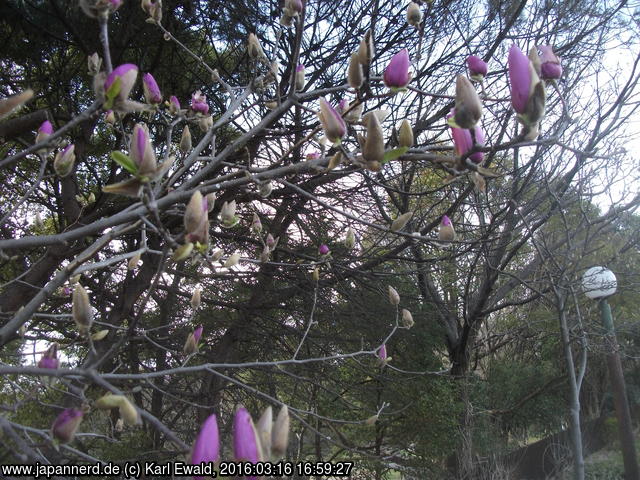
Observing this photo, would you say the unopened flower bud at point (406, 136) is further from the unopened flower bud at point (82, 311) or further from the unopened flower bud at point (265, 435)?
the unopened flower bud at point (82, 311)

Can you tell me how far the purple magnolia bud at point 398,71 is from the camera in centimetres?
88

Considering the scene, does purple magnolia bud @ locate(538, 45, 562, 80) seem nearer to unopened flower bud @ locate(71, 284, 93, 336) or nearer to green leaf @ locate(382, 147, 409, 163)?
green leaf @ locate(382, 147, 409, 163)

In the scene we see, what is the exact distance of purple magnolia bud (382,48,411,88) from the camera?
883mm

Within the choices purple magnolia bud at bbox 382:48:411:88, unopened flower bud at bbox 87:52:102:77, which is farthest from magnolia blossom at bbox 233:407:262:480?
unopened flower bud at bbox 87:52:102:77

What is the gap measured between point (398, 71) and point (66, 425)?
0.78 m

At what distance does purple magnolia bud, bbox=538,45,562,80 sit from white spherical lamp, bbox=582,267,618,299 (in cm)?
340

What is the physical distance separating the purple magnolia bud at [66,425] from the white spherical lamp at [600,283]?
3.80m

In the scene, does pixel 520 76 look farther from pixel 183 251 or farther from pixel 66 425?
pixel 66 425

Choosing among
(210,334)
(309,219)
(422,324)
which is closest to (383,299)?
(309,219)

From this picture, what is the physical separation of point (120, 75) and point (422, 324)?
4511 mm

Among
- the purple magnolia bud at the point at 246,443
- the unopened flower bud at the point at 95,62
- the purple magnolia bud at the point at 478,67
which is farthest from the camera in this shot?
the unopened flower bud at the point at 95,62

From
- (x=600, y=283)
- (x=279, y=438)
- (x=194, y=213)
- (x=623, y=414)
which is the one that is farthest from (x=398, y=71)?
(x=623, y=414)

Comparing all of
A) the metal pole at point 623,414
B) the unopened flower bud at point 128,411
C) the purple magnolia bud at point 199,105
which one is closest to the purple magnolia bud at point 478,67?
the purple magnolia bud at point 199,105

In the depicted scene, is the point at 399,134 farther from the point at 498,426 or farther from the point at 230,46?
the point at 498,426
